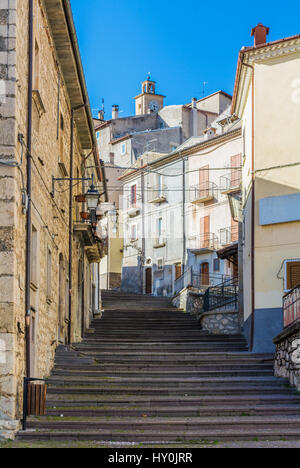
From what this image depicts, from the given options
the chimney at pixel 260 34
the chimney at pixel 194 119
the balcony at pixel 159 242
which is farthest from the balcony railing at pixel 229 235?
the chimney at pixel 260 34

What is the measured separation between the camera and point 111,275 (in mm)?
51938

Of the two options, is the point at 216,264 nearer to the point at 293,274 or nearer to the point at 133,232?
the point at 133,232

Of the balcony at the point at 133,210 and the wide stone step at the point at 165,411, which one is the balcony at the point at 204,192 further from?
the wide stone step at the point at 165,411

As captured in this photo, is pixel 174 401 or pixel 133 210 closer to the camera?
pixel 174 401

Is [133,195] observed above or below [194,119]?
below

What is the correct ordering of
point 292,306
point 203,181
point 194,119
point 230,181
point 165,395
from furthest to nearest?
point 194,119 → point 203,181 → point 230,181 → point 292,306 → point 165,395

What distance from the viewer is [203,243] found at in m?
41.2

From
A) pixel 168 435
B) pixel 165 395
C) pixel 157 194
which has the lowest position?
pixel 168 435

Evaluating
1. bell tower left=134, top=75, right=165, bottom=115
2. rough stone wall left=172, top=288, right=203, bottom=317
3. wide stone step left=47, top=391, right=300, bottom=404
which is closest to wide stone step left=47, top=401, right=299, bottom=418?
wide stone step left=47, top=391, right=300, bottom=404

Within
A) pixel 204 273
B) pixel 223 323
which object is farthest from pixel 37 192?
pixel 204 273

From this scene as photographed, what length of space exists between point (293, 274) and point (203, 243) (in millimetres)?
23354

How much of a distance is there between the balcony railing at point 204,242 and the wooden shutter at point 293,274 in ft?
72.0

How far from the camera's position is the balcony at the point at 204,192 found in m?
40.9
